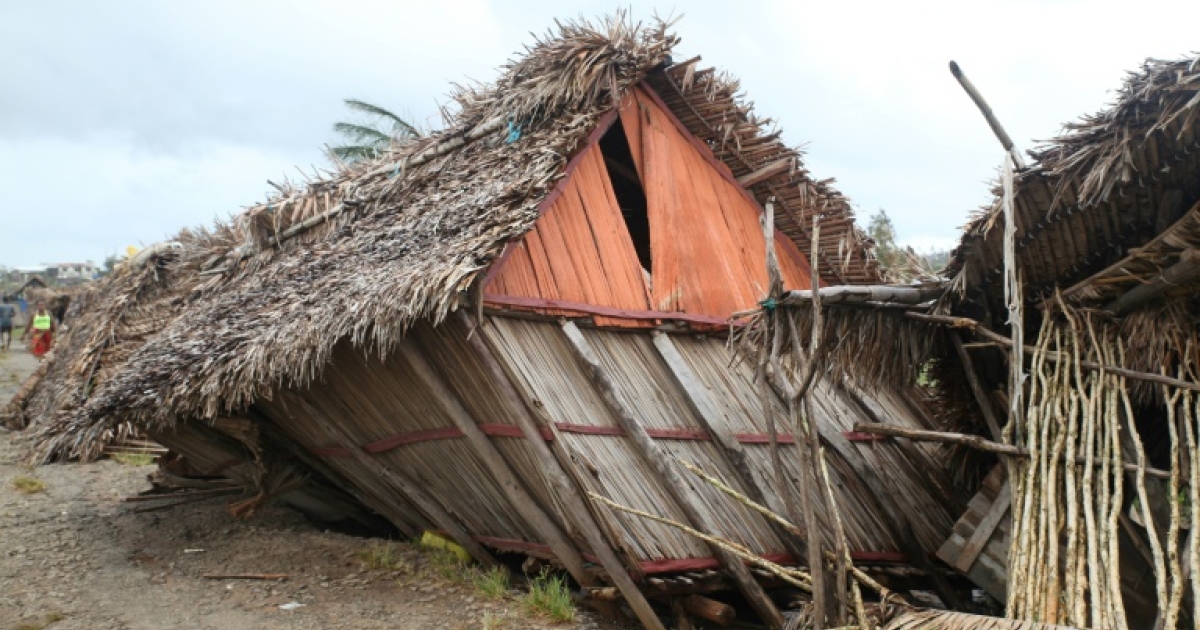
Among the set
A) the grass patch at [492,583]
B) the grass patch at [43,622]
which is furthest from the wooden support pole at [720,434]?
the grass patch at [43,622]

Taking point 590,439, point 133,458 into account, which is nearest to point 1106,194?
point 590,439

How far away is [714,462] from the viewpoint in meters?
6.04

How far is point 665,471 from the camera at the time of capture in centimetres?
557

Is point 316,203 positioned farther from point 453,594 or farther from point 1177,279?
point 1177,279

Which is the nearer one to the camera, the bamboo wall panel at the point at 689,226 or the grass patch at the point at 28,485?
the bamboo wall panel at the point at 689,226

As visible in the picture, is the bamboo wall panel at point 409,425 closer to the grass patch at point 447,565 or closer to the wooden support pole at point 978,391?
the grass patch at point 447,565

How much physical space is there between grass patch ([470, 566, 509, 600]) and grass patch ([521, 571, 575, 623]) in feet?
0.62

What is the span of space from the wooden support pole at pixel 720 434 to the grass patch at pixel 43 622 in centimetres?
389

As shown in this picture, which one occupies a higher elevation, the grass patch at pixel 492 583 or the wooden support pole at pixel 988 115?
the wooden support pole at pixel 988 115

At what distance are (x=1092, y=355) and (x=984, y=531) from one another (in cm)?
114

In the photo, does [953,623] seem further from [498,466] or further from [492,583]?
[492,583]

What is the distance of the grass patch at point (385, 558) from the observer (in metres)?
6.65

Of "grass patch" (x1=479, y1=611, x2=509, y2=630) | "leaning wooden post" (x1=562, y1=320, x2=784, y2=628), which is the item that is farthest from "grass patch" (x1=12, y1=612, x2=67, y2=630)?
"leaning wooden post" (x1=562, y1=320, x2=784, y2=628)

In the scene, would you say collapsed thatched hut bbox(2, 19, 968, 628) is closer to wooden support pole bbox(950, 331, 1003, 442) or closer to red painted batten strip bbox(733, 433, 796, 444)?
red painted batten strip bbox(733, 433, 796, 444)
